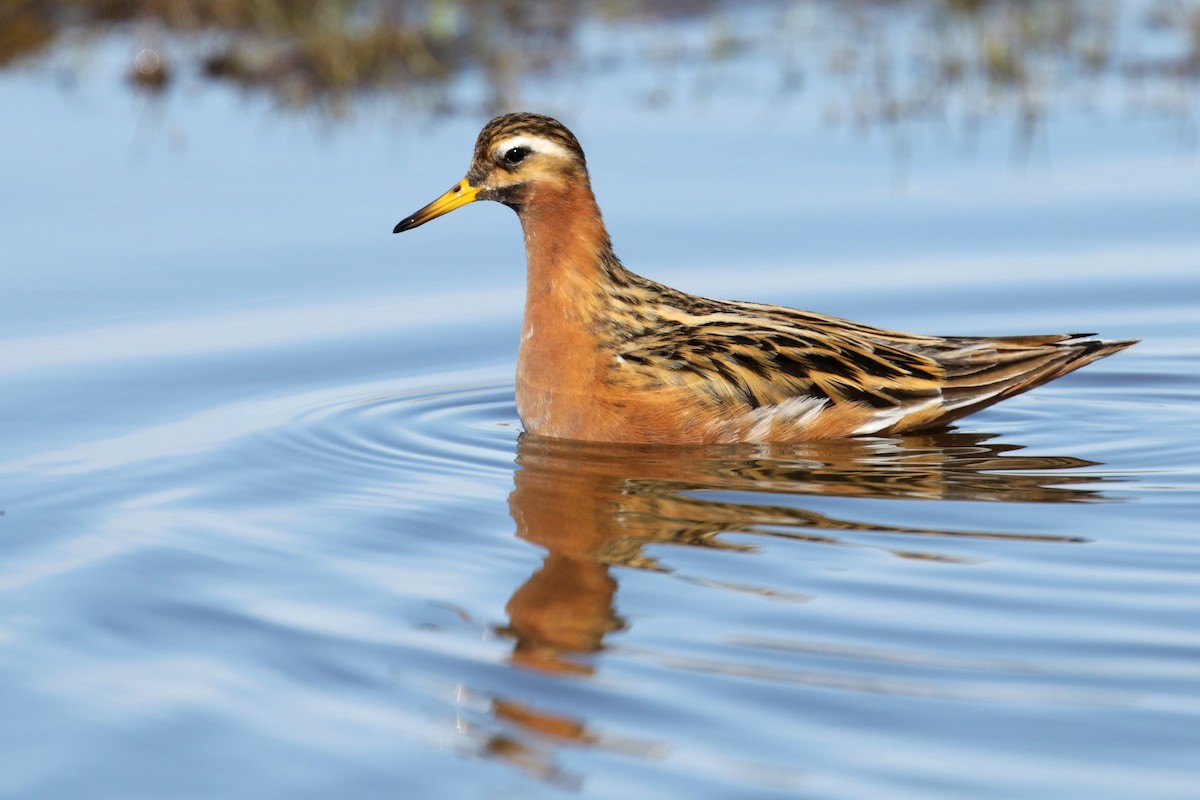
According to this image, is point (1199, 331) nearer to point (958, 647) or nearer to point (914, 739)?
point (958, 647)

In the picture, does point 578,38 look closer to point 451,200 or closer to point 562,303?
point 451,200

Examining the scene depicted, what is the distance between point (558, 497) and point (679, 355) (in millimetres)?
998

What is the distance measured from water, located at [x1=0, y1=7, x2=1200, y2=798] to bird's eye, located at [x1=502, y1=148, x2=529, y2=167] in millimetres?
1262

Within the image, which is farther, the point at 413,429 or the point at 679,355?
the point at 413,429

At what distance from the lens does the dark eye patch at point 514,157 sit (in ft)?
30.0

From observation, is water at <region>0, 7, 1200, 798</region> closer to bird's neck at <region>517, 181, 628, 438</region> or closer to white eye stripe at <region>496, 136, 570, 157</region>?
bird's neck at <region>517, 181, 628, 438</region>

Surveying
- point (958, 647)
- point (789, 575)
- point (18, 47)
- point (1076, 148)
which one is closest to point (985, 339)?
point (789, 575)

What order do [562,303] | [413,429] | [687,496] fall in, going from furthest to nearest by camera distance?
[413,429] → [562,303] → [687,496]

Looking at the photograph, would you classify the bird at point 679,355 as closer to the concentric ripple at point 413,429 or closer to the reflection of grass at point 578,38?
the concentric ripple at point 413,429

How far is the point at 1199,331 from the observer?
10547mm

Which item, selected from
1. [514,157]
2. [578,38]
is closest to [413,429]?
[514,157]

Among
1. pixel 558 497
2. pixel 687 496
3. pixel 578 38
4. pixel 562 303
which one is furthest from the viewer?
pixel 578 38

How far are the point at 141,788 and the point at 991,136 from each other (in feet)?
32.0

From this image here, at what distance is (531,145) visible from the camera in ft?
30.0
